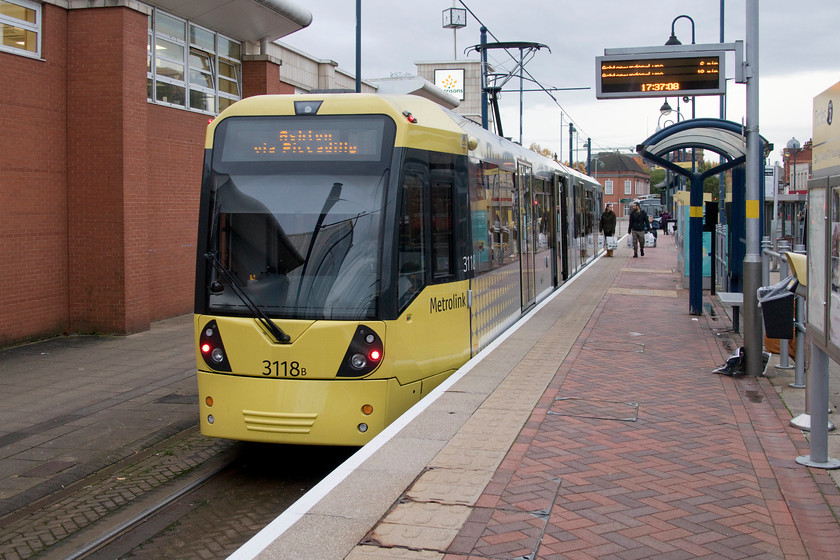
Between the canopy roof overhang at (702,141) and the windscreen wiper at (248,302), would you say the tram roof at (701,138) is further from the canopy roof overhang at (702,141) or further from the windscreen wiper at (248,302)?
the windscreen wiper at (248,302)

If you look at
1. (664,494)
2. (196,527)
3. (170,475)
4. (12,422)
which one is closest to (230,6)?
(12,422)

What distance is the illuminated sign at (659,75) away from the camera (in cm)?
1163

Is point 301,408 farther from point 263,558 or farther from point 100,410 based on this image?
point 100,410

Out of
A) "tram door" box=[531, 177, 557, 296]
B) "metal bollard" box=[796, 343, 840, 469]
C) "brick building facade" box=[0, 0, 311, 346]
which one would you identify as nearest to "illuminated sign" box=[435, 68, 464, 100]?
"tram door" box=[531, 177, 557, 296]

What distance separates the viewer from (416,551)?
13.9ft

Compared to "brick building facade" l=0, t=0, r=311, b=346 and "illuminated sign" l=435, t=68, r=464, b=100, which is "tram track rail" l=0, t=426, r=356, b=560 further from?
"illuminated sign" l=435, t=68, r=464, b=100

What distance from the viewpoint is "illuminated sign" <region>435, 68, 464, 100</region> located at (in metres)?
61.6

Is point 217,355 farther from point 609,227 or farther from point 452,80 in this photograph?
point 452,80

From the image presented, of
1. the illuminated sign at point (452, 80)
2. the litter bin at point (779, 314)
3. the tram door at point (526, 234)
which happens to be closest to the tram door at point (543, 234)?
the tram door at point (526, 234)

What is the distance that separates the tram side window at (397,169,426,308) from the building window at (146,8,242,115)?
9.45m

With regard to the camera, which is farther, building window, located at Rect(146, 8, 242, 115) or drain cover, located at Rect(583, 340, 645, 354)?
building window, located at Rect(146, 8, 242, 115)

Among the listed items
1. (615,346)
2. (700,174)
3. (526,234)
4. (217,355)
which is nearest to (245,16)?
(526,234)

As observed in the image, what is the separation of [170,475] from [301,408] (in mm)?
1423

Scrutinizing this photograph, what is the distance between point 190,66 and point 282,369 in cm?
1176
